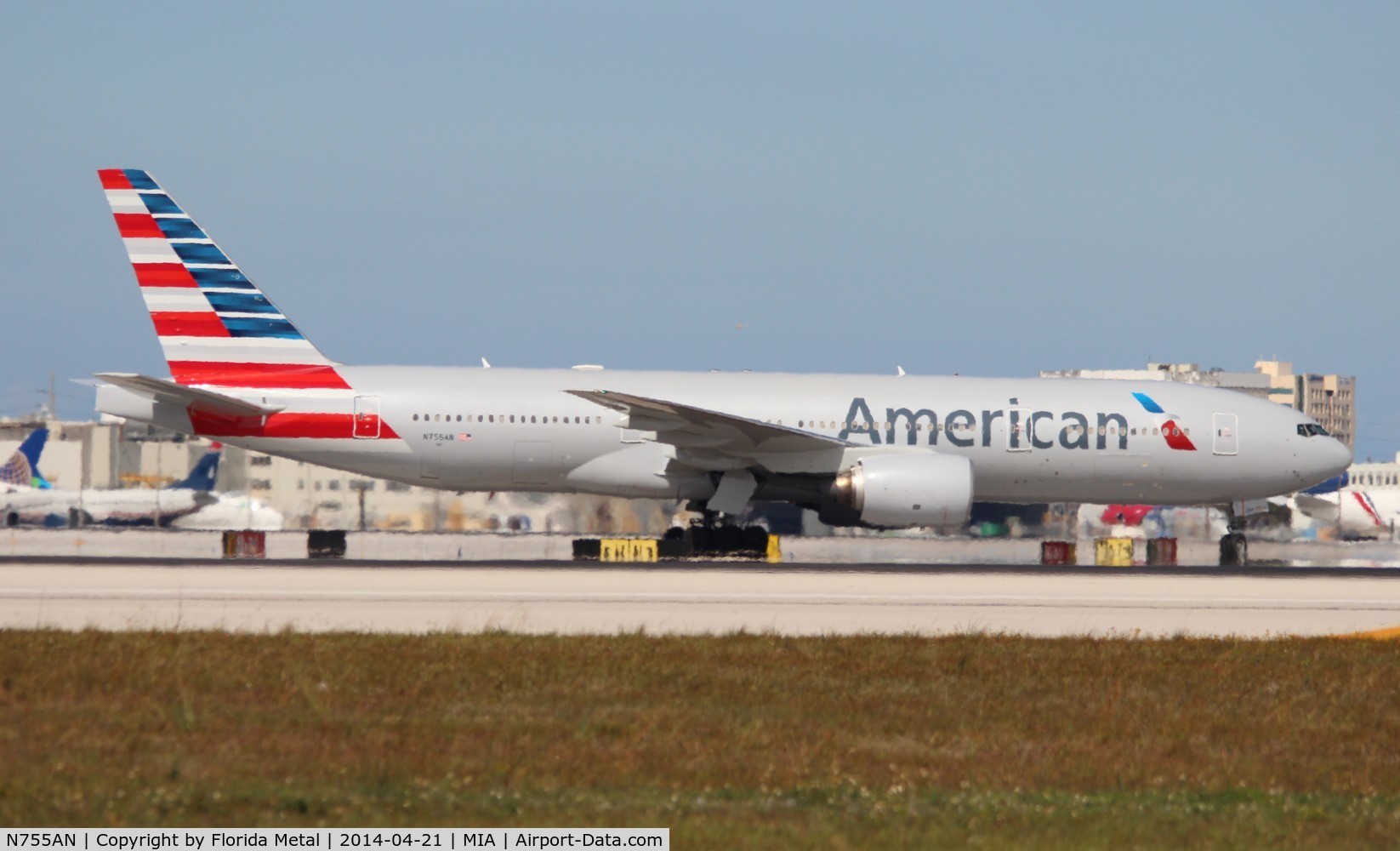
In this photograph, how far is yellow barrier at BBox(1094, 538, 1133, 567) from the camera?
2841cm

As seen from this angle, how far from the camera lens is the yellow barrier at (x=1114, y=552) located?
28406mm

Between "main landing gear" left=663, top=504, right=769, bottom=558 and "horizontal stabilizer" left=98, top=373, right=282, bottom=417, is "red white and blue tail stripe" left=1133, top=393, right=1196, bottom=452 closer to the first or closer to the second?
"main landing gear" left=663, top=504, right=769, bottom=558

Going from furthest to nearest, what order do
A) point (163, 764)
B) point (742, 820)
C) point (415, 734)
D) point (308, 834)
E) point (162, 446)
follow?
point (162, 446) < point (415, 734) < point (163, 764) < point (742, 820) < point (308, 834)

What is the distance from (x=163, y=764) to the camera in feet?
24.6

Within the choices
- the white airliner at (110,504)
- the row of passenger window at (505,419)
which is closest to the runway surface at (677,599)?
the row of passenger window at (505,419)

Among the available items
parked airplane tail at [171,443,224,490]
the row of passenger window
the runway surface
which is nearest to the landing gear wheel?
the runway surface

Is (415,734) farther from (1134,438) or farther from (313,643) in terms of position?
(1134,438)

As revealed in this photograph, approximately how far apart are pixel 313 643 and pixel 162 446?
3983 cm

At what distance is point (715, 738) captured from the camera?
28.9 feet

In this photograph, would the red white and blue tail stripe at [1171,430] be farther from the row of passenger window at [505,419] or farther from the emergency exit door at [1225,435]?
the row of passenger window at [505,419]

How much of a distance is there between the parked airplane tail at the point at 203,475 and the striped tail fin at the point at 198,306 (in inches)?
737

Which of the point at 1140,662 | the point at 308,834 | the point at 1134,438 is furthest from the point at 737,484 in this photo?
the point at 308,834

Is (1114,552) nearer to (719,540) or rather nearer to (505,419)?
(719,540)

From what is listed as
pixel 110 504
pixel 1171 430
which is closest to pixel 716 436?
pixel 1171 430
